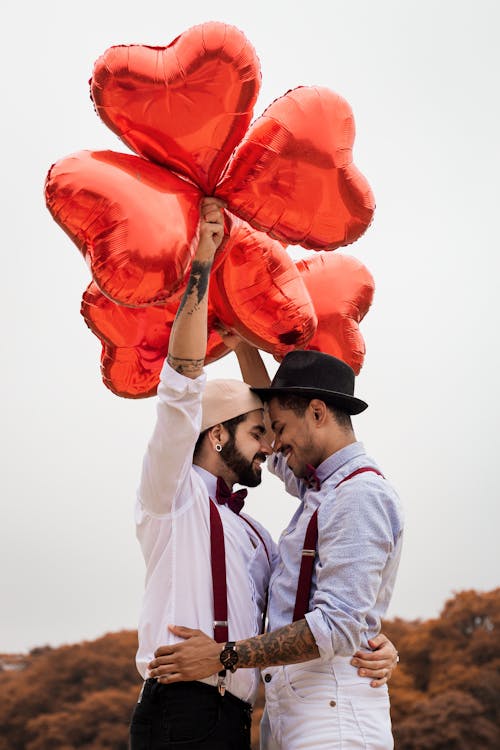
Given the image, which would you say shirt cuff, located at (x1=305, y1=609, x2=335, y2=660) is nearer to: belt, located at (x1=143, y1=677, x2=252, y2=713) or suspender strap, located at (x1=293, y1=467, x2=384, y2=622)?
suspender strap, located at (x1=293, y1=467, x2=384, y2=622)

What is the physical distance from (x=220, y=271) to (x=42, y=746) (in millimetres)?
5910

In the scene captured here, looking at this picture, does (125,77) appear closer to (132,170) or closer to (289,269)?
(132,170)

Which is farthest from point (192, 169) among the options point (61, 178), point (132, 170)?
point (61, 178)

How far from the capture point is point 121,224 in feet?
6.79

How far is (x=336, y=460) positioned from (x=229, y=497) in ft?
1.12

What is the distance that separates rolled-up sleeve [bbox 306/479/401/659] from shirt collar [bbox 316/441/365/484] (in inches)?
5.4

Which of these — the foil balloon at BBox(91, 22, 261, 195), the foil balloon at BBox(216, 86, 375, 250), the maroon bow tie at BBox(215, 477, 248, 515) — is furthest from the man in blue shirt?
the foil balloon at BBox(91, 22, 261, 195)

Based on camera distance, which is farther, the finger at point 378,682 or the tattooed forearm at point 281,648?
the finger at point 378,682

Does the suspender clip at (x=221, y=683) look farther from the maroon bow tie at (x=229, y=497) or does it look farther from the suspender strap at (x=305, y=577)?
the maroon bow tie at (x=229, y=497)

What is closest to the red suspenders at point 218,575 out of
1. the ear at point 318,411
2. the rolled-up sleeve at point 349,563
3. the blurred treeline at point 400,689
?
the rolled-up sleeve at point 349,563

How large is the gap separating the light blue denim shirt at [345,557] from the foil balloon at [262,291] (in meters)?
0.41

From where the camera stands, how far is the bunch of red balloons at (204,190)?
2084 millimetres

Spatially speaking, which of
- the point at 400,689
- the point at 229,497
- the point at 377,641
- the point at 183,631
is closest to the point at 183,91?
the point at 229,497

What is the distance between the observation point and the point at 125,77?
2096 millimetres
